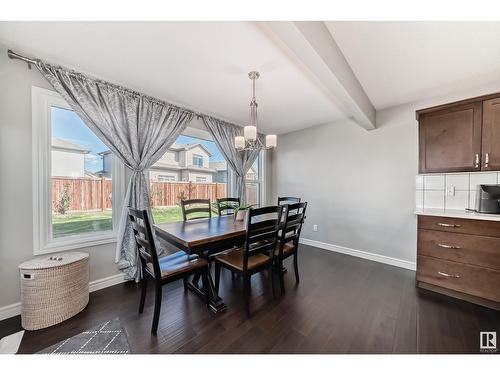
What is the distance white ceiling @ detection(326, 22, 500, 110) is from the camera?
1.42 metres

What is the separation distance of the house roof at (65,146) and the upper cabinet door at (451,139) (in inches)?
155

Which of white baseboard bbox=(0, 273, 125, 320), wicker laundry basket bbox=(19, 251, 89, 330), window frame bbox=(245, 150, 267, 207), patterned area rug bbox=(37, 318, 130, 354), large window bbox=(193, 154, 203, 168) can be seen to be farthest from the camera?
window frame bbox=(245, 150, 267, 207)

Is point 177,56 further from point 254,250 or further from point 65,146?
point 254,250

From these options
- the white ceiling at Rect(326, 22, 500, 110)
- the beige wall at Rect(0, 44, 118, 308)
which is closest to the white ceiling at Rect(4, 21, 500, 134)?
the white ceiling at Rect(326, 22, 500, 110)

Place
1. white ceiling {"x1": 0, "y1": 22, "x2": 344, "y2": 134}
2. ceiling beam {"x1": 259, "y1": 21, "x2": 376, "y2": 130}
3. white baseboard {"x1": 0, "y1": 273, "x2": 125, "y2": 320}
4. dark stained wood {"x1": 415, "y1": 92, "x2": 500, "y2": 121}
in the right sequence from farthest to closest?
dark stained wood {"x1": 415, "y1": 92, "x2": 500, "y2": 121}, white baseboard {"x1": 0, "y1": 273, "x2": 125, "y2": 320}, white ceiling {"x1": 0, "y1": 22, "x2": 344, "y2": 134}, ceiling beam {"x1": 259, "y1": 21, "x2": 376, "y2": 130}

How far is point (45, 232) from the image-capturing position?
1.81 m

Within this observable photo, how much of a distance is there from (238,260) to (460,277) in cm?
222

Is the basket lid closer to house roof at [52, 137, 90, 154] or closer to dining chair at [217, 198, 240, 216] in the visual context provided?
house roof at [52, 137, 90, 154]

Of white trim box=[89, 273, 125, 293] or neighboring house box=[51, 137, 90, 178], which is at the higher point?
neighboring house box=[51, 137, 90, 178]

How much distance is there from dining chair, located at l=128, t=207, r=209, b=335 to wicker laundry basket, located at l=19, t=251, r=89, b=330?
0.60 meters

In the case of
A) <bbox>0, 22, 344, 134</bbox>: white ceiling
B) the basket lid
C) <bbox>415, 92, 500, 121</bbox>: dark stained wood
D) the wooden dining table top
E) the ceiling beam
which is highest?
<bbox>0, 22, 344, 134</bbox>: white ceiling

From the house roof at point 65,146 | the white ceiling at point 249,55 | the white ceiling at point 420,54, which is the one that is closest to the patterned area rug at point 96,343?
the house roof at point 65,146

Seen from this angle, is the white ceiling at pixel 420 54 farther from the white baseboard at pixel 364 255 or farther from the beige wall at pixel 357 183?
the white baseboard at pixel 364 255
